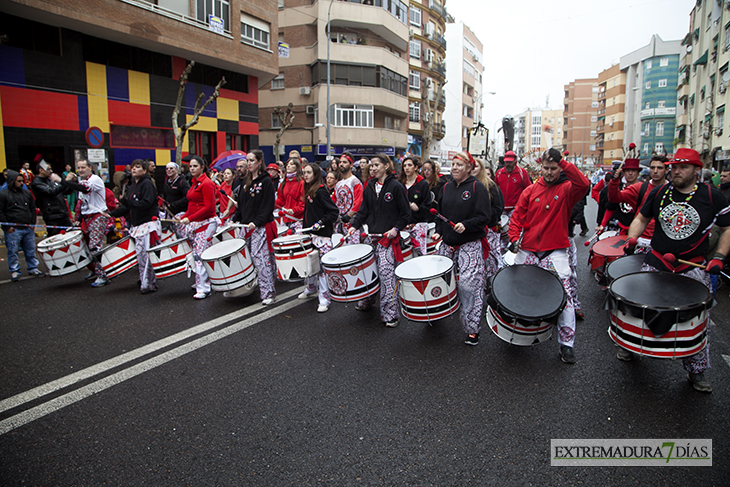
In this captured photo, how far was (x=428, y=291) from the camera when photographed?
178 inches

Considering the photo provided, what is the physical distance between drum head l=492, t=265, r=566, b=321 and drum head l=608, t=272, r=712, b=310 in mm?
487

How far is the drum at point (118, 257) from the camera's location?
22.6ft

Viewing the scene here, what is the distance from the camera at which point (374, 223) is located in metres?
5.70

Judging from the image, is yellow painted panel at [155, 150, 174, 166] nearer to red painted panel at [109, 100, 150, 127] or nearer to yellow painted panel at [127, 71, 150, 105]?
red painted panel at [109, 100, 150, 127]

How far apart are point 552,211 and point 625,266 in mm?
835

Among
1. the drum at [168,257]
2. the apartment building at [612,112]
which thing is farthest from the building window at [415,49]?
the apartment building at [612,112]

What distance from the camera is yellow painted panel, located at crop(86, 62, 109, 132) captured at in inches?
666

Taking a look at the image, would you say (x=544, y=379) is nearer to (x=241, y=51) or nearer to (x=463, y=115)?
(x=241, y=51)

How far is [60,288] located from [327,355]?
17.5 ft

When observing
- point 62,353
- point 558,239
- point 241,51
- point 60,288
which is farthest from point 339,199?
point 241,51

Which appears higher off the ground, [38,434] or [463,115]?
[463,115]

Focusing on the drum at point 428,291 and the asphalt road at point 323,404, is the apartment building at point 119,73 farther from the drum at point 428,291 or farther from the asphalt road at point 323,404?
the drum at point 428,291

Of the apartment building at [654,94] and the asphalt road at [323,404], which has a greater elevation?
the apartment building at [654,94]

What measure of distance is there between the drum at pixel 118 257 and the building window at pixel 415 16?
4566cm
